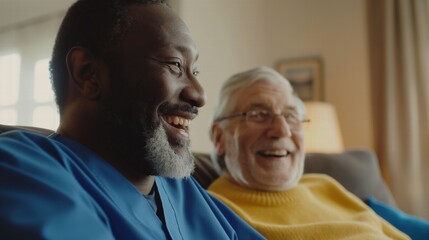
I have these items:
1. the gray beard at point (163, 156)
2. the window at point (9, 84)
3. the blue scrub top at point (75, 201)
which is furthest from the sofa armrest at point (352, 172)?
the window at point (9, 84)

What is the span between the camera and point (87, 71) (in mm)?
816

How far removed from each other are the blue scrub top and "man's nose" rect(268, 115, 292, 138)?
1.55 feet

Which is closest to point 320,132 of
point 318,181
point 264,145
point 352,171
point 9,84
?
point 352,171

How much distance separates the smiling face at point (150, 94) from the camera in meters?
0.80

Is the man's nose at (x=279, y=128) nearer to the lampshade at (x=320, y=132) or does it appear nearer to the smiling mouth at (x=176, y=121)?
the smiling mouth at (x=176, y=121)

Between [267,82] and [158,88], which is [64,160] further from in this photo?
[267,82]

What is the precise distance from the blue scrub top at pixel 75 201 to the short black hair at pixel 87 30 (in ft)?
0.47

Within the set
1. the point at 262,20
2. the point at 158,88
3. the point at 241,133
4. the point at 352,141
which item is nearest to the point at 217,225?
the point at 158,88

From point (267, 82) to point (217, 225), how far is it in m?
0.64

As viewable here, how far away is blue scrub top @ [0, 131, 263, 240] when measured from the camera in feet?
1.83

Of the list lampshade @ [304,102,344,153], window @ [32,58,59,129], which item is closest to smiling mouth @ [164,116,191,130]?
lampshade @ [304,102,344,153]

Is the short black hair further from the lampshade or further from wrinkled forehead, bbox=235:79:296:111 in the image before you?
the lampshade

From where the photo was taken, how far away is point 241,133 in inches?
55.9

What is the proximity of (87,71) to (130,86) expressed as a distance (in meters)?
0.10
